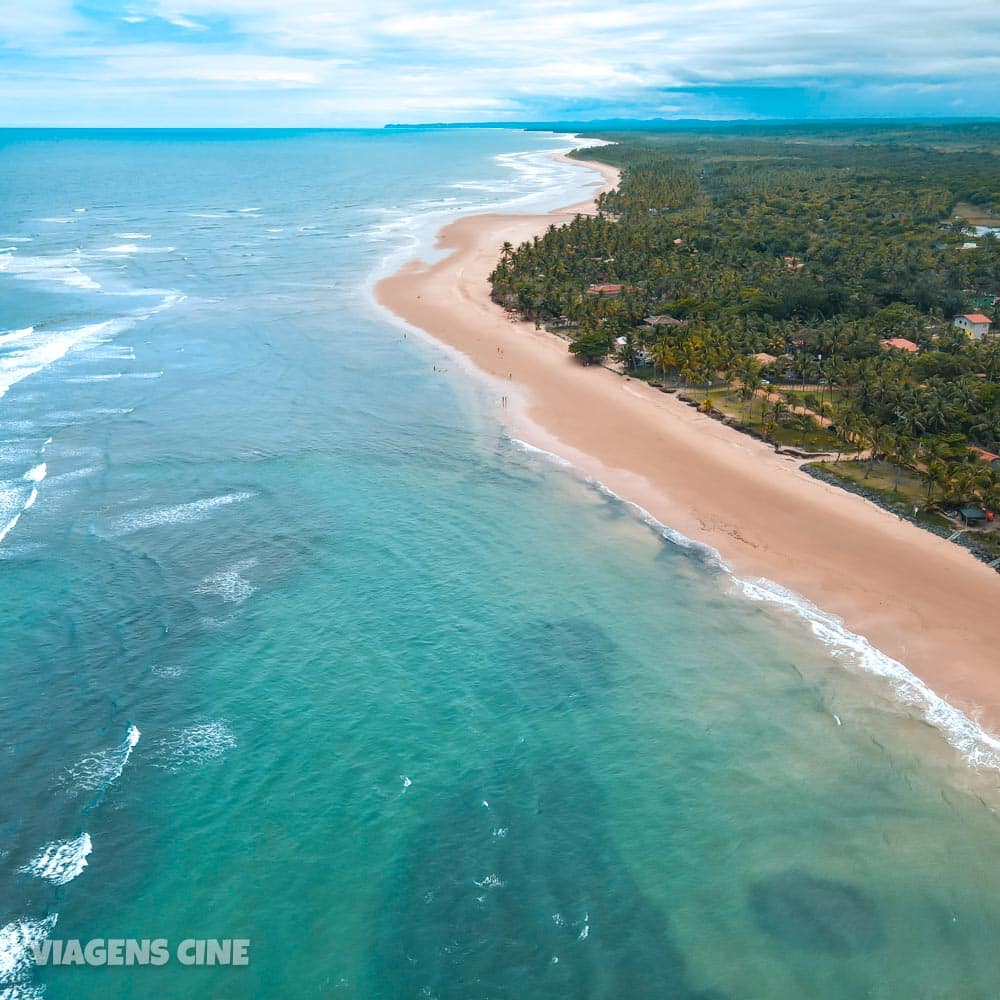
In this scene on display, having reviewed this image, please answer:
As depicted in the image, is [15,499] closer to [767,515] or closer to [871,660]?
[767,515]

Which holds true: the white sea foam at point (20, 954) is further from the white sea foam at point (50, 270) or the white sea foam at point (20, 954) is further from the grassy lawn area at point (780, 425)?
the white sea foam at point (50, 270)

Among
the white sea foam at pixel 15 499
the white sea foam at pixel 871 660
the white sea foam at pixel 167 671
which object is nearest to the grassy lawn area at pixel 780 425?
the white sea foam at pixel 871 660

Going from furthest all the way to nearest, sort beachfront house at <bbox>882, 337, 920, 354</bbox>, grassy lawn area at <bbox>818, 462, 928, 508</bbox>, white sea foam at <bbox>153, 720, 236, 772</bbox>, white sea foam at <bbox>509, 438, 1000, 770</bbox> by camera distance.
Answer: beachfront house at <bbox>882, 337, 920, 354</bbox>, grassy lawn area at <bbox>818, 462, 928, 508</bbox>, white sea foam at <bbox>509, 438, 1000, 770</bbox>, white sea foam at <bbox>153, 720, 236, 772</bbox>

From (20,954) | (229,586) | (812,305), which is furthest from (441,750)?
(812,305)

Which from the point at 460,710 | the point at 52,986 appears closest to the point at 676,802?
the point at 460,710

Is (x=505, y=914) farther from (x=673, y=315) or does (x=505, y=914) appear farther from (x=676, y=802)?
(x=673, y=315)

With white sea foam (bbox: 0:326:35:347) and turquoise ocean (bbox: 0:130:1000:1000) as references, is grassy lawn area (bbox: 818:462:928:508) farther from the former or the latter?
white sea foam (bbox: 0:326:35:347)

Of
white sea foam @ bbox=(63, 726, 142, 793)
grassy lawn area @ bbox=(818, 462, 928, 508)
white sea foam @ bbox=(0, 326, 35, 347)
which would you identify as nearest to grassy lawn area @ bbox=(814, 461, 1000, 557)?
grassy lawn area @ bbox=(818, 462, 928, 508)
